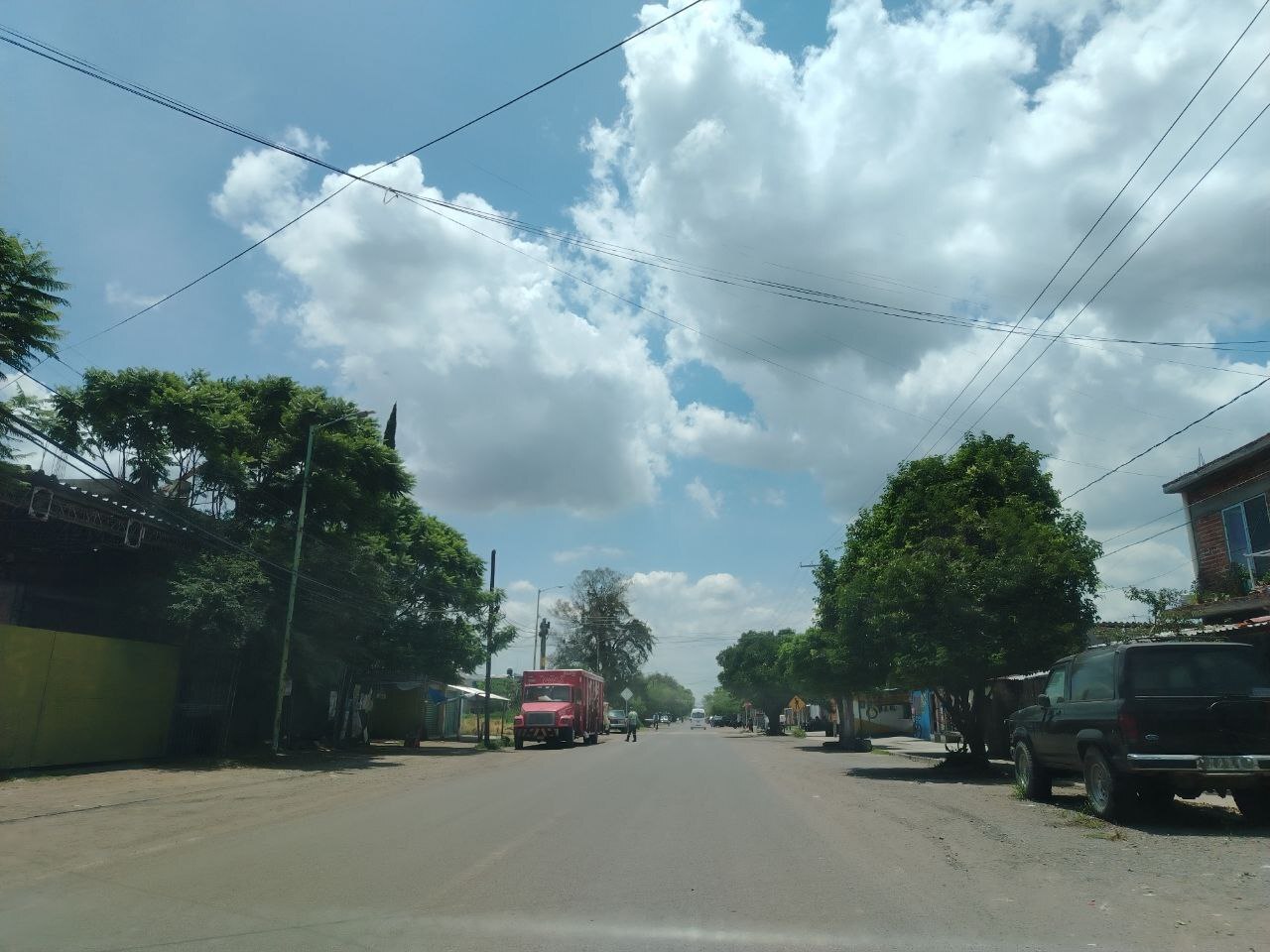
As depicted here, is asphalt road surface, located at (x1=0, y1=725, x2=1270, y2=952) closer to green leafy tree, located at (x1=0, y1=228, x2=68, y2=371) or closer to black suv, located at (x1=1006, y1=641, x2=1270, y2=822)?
black suv, located at (x1=1006, y1=641, x2=1270, y2=822)

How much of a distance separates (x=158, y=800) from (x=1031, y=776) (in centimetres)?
1406

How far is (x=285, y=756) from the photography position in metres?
27.6

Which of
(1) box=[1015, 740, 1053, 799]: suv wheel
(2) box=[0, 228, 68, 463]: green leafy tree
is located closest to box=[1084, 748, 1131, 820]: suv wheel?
(1) box=[1015, 740, 1053, 799]: suv wheel

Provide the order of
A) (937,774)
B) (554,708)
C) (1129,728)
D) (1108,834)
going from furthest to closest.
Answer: (554,708), (937,774), (1129,728), (1108,834)

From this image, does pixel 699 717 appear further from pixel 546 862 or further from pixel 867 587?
pixel 546 862

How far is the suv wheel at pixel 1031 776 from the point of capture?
45.1 ft

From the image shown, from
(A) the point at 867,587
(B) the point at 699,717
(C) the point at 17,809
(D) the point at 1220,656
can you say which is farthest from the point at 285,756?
(B) the point at 699,717

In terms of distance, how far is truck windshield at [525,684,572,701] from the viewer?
40250mm

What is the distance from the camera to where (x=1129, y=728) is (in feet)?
34.5

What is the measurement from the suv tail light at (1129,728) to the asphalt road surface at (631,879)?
1.07m

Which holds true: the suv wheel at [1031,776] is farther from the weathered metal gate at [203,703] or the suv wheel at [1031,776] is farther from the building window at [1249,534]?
the weathered metal gate at [203,703]

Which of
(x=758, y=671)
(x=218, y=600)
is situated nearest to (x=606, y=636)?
(x=758, y=671)

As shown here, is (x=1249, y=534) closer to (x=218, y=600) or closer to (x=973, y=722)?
(x=973, y=722)

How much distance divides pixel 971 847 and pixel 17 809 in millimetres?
13494
